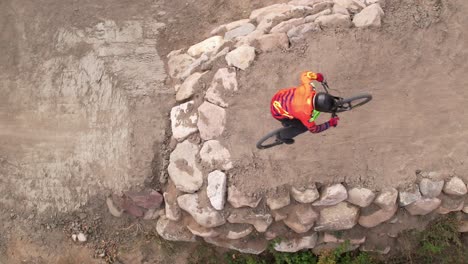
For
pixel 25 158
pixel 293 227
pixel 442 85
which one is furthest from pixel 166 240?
pixel 442 85

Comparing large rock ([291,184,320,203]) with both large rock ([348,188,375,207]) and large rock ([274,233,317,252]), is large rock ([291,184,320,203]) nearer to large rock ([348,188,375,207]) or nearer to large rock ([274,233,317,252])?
large rock ([348,188,375,207])

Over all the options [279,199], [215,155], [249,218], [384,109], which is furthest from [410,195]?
[215,155]

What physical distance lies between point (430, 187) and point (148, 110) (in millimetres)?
5456

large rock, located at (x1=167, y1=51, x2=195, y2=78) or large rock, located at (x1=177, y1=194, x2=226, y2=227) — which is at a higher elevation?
large rock, located at (x1=167, y1=51, x2=195, y2=78)

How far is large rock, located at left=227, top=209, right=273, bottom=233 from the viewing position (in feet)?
27.3

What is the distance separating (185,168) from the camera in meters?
8.55

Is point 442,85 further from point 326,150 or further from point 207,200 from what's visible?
point 207,200

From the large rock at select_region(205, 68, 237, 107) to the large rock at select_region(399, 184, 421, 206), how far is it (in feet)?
11.6

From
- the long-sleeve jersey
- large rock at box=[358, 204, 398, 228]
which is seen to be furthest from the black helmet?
large rock at box=[358, 204, 398, 228]

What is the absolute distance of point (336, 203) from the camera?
8195 millimetres

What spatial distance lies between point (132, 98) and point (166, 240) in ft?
9.79

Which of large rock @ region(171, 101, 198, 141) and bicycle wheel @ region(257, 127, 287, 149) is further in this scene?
large rock @ region(171, 101, 198, 141)

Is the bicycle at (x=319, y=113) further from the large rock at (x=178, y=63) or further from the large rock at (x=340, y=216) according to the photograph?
the large rock at (x=178, y=63)

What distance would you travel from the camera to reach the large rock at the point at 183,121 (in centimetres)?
866
